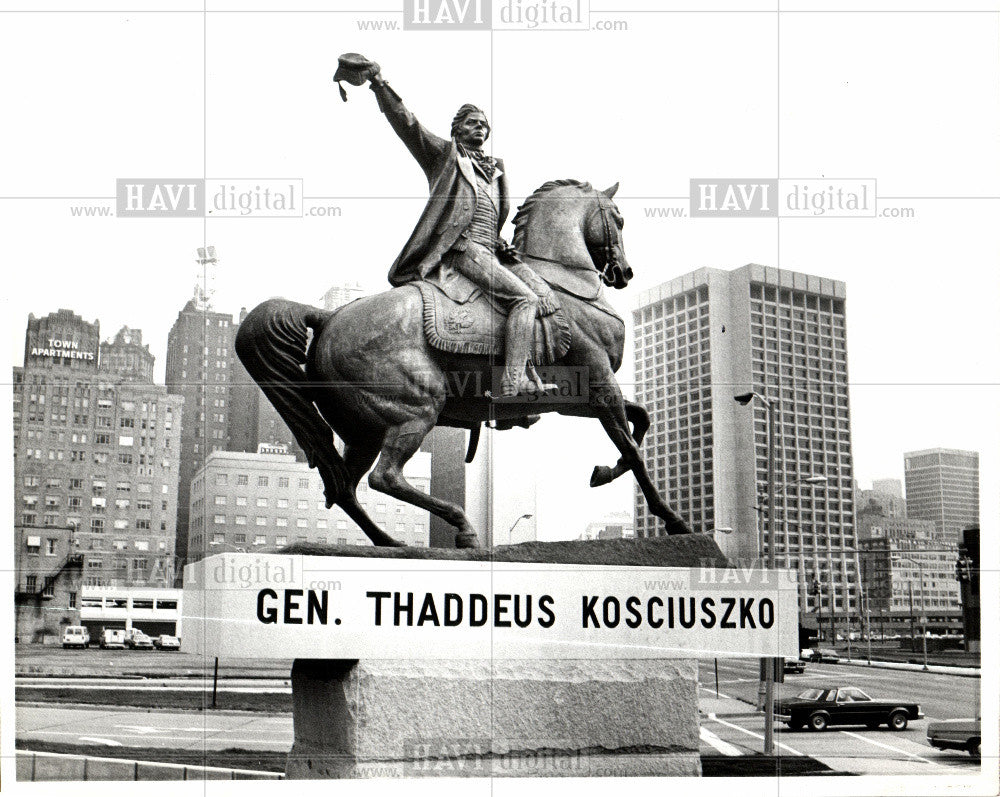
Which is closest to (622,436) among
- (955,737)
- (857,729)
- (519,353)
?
(519,353)

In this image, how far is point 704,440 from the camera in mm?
12156

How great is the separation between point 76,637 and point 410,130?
1791 cm

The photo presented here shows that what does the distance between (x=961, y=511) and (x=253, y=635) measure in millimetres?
13397

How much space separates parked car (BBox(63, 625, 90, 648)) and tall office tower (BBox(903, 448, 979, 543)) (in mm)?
15679

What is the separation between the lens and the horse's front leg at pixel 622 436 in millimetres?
7016

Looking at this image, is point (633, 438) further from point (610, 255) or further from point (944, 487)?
point (944, 487)

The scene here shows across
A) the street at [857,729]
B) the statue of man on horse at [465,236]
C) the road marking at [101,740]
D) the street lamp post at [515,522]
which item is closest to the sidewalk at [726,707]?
the street at [857,729]

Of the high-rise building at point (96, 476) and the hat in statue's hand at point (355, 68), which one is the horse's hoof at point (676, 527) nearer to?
the hat in statue's hand at point (355, 68)


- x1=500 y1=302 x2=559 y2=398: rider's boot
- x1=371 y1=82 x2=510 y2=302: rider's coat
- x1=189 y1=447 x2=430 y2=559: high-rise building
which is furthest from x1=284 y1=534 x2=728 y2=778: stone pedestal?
x1=189 y1=447 x2=430 y2=559: high-rise building

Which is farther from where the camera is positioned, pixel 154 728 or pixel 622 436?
pixel 154 728

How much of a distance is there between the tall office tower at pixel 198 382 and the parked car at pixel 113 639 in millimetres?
2454

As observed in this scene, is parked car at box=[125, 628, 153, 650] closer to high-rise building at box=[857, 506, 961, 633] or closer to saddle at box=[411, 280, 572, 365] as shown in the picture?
high-rise building at box=[857, 506, 961, 633]

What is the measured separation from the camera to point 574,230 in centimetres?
726

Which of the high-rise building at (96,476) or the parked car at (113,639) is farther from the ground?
the high-rise building at (96,476)
